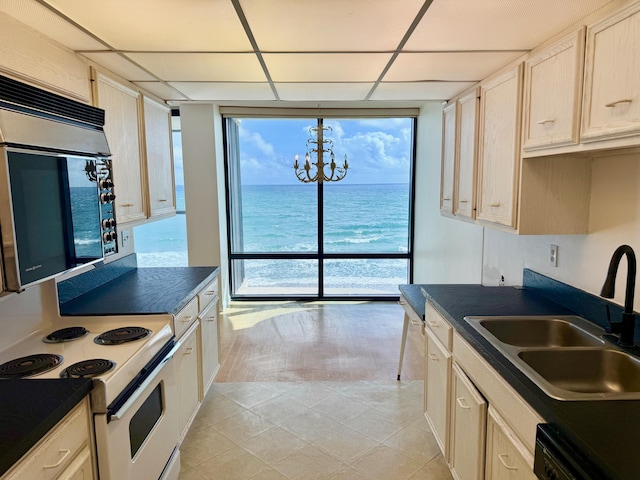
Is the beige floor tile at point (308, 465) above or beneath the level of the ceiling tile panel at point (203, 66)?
beneath

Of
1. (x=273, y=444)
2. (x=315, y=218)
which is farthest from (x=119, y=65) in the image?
(x=315, y=218)

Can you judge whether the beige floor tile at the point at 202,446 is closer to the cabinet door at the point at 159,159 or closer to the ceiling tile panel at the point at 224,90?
the cabinet door at the point at 159,159

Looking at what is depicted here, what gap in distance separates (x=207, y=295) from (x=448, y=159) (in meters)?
2.11

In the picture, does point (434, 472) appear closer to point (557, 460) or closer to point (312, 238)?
point (557, 460)

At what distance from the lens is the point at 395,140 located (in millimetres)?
5758


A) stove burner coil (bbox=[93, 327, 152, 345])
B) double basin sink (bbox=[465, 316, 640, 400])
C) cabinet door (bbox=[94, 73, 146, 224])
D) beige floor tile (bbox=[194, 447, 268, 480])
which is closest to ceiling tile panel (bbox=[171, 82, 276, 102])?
cabinet door (bbox=[94, 73, 146, 224])

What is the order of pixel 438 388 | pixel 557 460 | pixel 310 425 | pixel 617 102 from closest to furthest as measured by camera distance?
1. pixel 557 460
2. pixel 617 102
3. pixel 438 388
4. pixel 310 425

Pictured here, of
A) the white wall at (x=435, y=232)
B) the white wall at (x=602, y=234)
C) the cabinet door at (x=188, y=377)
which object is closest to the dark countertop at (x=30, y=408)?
the cabinet door at (x=188, y=377)

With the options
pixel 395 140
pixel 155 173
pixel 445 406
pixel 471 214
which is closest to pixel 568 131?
pixel 471 214

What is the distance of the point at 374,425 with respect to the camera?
2775mm

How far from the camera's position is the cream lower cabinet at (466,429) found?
5.54 feet

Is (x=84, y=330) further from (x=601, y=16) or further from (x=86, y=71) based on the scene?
(x=601, y=16)

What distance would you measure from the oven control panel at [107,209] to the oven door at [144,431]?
2.07 feet

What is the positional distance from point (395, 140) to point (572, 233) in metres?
3.90
